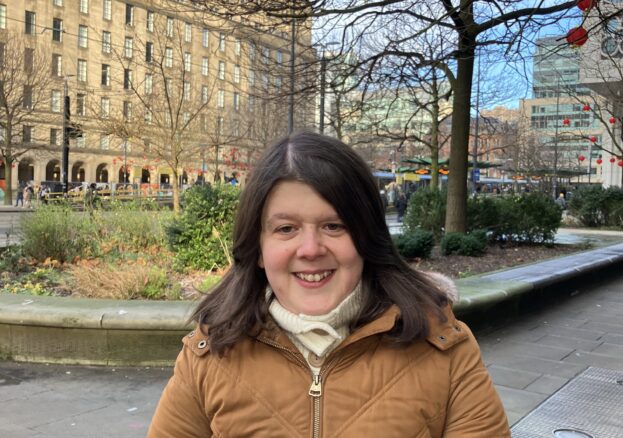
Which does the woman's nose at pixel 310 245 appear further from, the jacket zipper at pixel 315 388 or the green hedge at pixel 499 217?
the green hedge at pixel 499 217

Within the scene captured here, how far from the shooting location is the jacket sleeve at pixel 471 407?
1474mm

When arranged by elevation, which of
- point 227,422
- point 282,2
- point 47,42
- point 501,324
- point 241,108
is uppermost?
point 47,42

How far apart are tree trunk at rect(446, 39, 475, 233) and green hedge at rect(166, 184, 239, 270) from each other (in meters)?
4.61

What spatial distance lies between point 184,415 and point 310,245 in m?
0.58

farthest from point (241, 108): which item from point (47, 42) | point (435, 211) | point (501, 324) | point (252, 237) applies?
point (252, 237)

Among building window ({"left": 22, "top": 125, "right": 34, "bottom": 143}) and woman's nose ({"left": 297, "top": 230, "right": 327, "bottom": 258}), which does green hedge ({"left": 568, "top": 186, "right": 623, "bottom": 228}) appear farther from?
building window ({"left": 22, "top": 125, "right": 34, "bottom": 143})

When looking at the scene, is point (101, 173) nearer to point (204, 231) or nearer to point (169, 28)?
point (169, 28)

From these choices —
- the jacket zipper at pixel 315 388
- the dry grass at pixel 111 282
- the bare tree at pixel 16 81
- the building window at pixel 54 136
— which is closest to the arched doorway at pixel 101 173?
the building window at pixel 54 136

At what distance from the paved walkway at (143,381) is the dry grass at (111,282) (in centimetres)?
137

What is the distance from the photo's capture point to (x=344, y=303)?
1568 millimetres

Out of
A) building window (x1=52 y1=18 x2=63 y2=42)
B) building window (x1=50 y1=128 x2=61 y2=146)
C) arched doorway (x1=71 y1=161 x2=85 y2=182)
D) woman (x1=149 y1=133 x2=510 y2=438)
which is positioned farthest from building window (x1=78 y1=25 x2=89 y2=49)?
woman (x1=149 y1=133 x2=510 y2=438)

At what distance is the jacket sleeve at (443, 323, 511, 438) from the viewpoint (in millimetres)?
1474

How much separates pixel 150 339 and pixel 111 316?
1.23 feet

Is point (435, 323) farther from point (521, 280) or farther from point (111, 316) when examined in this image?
point (521, 280)
